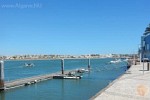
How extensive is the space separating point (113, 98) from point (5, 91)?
21658mm

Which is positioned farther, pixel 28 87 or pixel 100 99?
pixel 28 87

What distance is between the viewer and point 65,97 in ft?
119

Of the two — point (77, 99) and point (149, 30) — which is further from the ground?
point (149, 30)

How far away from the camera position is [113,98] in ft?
72.6

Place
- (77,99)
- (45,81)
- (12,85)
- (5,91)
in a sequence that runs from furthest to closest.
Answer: (45,81), (12,85), (5,91), (77,99)

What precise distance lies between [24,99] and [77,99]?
19.7 ft

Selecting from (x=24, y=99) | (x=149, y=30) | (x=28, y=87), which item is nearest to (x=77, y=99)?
(x=24, y=99)

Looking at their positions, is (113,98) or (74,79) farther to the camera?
(74,79)

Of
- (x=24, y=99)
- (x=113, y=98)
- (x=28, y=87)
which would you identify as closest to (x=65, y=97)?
(x=24, y=99)

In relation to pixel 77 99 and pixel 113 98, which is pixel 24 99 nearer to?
pixel 77 99

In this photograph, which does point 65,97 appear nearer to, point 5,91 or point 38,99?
point 38,99

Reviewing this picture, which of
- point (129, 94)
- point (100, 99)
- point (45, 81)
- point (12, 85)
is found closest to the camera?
point (100, 99)

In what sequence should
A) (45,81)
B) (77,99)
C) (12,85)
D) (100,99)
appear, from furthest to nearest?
(45,81) → (12,85) → (77,99) → (100,99)

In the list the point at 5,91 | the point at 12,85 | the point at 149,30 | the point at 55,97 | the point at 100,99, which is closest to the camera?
the point at 100,99
